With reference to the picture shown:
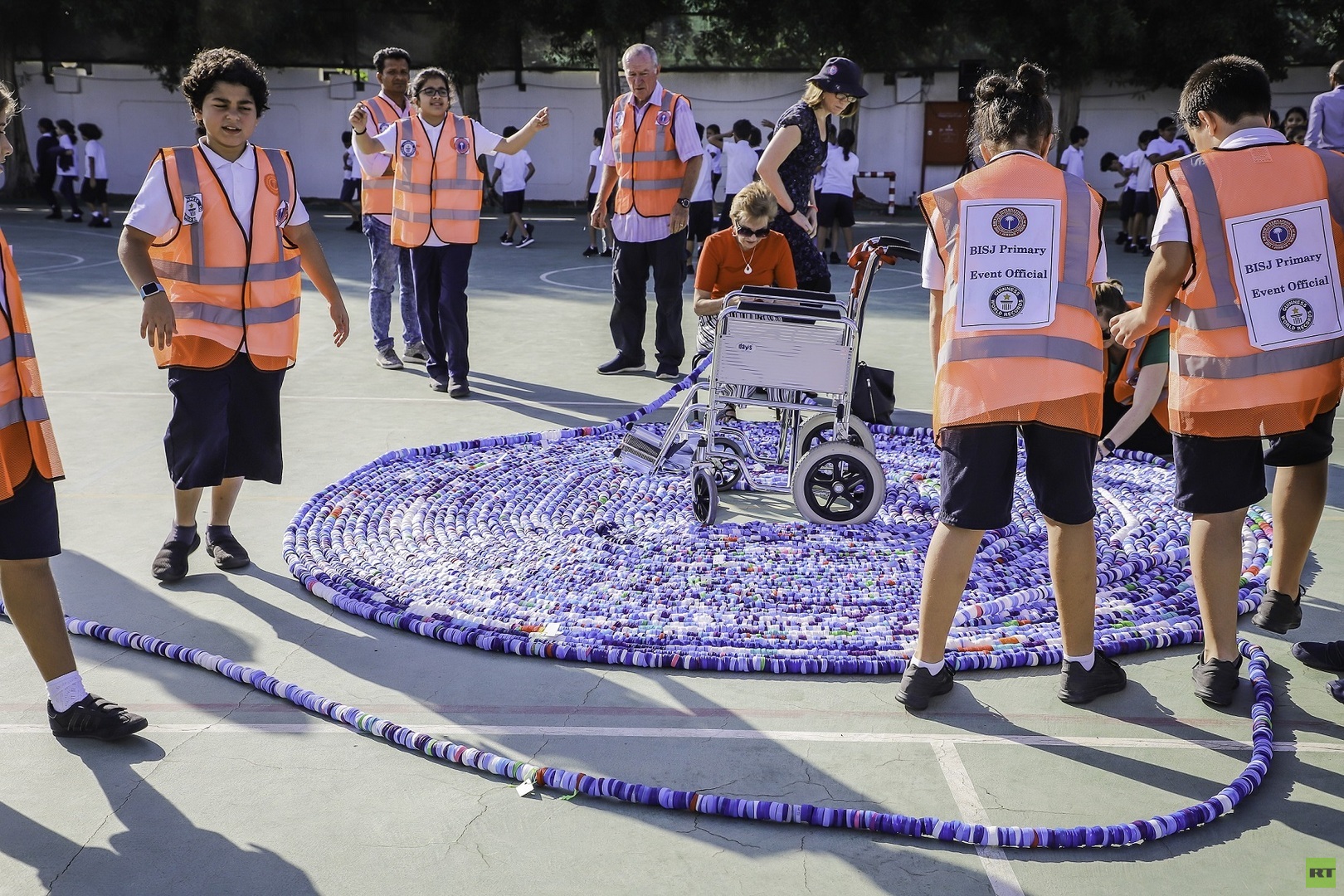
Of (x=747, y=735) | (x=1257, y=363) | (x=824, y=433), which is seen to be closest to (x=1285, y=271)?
(x=1257, y=363)

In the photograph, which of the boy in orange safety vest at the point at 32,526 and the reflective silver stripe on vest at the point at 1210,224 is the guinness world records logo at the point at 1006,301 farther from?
the boy in orange safety vest at the point at 32,526

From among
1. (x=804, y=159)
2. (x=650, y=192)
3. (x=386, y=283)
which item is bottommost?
(x=386, y=283)

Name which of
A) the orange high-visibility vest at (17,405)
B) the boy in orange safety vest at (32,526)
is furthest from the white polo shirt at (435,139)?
the orange high-visibility vest at (17,405)

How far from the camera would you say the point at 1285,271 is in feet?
10.9

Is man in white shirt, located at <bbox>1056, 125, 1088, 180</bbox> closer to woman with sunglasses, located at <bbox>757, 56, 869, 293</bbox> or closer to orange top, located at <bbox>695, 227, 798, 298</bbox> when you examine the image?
woman with sunglasses, located at <bbox>757, 56, 869, 293</bbox>

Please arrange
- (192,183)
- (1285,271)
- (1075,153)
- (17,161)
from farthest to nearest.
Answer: (17,161) < (1075,153) < (192,183) < (1285,271)

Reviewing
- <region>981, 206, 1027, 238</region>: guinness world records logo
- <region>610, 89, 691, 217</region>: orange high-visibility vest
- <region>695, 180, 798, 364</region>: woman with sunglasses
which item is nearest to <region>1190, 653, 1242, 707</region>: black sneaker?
<region>981, 206, 1027, 238</region>: guinness world records logo

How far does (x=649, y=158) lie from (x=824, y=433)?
286 cm

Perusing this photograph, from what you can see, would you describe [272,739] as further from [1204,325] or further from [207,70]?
[1204,325]

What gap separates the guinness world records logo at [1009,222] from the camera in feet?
10.5

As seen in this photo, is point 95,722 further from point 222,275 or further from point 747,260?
point 747,260

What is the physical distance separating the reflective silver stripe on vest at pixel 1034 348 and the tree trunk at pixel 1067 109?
2168 centimetres

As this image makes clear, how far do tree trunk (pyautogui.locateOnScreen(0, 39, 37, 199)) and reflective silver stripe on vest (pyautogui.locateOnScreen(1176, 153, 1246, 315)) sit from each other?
25748 millimetres

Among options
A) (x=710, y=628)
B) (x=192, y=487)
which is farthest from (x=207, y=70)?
(x=710, y=628)
